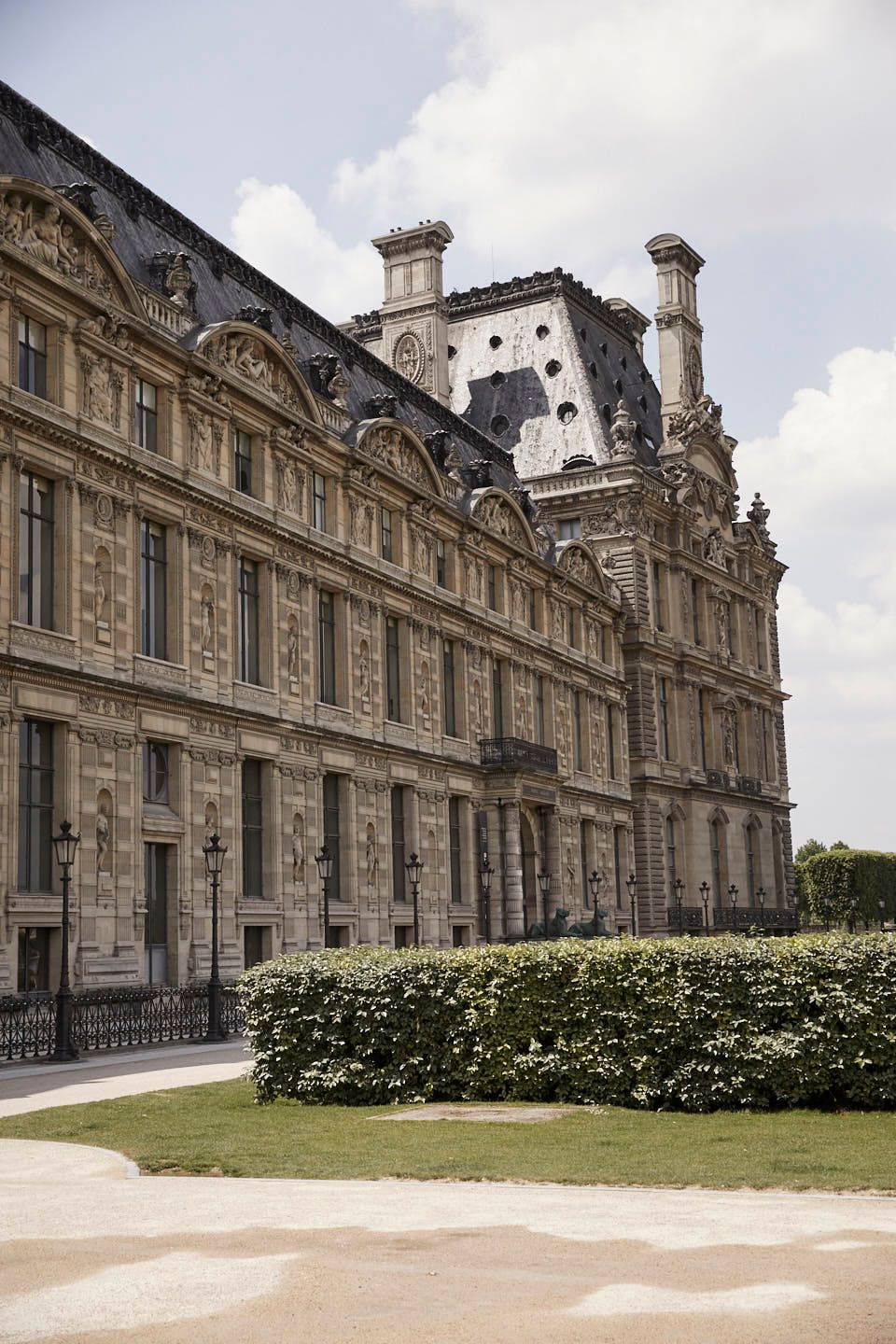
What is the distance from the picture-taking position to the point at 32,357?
3403 centimetres

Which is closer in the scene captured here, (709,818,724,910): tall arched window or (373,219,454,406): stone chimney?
(373,219,454,406): stone chimney


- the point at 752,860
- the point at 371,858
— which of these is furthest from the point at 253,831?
the point at 752,860

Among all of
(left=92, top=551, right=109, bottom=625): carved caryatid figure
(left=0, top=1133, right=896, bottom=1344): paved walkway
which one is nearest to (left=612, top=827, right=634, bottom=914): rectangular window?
(left=92, top=551, right=109, bottom=625): carved caryatid figure

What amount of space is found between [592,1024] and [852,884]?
90620 millimetres

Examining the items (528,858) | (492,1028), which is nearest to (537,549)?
(528,858)

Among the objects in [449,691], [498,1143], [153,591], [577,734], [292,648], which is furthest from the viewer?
[577,734]

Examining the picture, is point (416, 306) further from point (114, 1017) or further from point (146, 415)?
point (114, 1017)

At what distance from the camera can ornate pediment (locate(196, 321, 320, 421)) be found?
39.6 meters

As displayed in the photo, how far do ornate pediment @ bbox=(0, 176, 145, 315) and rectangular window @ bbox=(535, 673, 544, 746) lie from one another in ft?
89.1

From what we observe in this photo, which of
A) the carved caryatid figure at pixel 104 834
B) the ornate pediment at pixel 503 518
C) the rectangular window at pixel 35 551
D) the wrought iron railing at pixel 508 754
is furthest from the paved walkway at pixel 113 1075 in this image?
the ornate pediment at pixel 503 518

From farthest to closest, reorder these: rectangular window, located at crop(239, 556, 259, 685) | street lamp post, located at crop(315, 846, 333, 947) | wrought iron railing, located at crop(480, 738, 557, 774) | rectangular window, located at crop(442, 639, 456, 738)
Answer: wrought iron railing, located at crop(480, 738, 557, 774) → rectangular window, located at crop(442, 639, 456, 738) → rectangular window, located at crop(239, 556, 259, 685) → street lamp post, located at crop(315, 846, 333, 947)

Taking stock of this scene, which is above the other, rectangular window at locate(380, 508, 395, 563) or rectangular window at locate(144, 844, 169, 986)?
rectangular window at locate(380, 508, 395, 563)

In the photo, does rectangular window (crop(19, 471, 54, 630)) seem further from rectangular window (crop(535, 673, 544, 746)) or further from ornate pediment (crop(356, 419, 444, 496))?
rectangular window (crop(535, 673, 544, 746))

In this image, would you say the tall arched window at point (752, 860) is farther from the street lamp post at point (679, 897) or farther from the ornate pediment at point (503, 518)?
the ornate pediment at point (503, 518)
